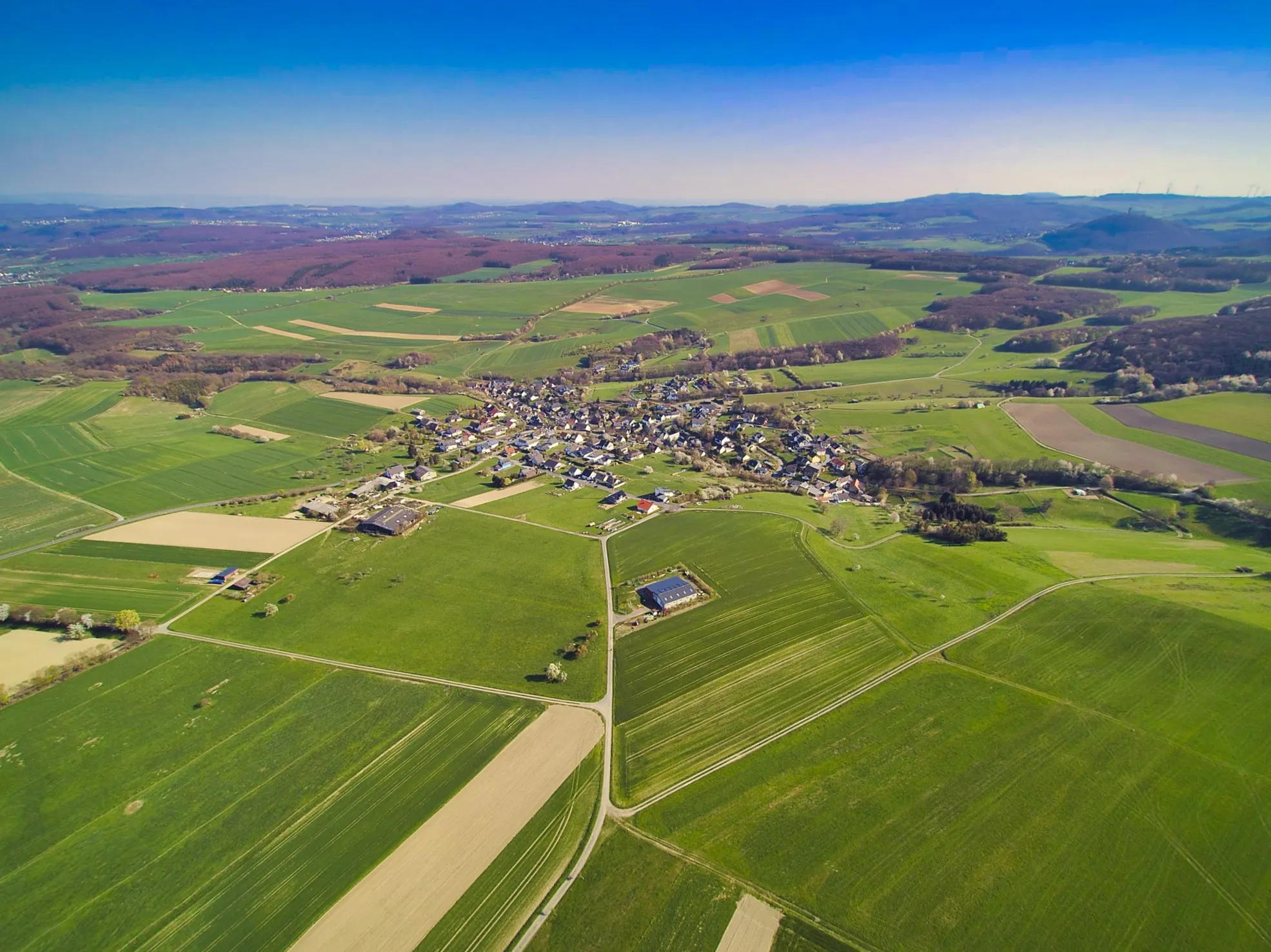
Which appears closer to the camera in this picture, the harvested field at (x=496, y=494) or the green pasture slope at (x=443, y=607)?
the green pasture slope at (x=443, y=607)

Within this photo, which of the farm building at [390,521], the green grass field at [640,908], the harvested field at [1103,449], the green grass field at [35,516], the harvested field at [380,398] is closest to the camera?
the green grass field at [640,908]

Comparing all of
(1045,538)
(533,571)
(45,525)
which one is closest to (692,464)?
(533,571)

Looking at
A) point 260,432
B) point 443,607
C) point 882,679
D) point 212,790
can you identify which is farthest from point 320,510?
point 882,679

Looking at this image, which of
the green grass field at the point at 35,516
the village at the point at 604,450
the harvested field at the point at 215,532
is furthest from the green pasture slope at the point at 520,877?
the green grass field at the point at 35,516

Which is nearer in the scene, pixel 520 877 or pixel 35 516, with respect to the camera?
pixel 520 877

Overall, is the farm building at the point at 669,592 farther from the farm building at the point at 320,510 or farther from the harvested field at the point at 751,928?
the farm building at the point at 320,510

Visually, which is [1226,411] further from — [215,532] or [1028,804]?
[215,532]
